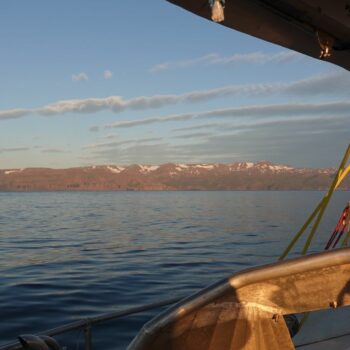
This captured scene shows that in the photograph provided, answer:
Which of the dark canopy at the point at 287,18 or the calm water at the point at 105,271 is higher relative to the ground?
the dark canopy at the point at 287,18

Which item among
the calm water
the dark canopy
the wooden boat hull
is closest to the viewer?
the wooden boat hull

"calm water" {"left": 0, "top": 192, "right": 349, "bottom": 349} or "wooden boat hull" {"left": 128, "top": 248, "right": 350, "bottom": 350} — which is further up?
"wooden boat hull" {"left": 128, "top": 248, "right": 350, "bottom": 350}

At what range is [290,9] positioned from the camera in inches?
149

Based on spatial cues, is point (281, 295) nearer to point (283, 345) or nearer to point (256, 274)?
point (256, 274)

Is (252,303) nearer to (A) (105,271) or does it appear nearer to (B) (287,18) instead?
(B) (287,18)

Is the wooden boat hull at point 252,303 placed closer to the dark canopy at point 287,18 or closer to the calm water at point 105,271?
the dark canopy at point 287,18

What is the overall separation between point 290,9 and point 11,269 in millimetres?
25875

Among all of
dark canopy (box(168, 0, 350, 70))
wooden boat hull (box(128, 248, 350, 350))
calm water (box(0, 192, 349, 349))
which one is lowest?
calm water (box(0, 192, 349, 349))

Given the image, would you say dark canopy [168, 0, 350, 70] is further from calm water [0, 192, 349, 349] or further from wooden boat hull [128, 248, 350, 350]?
calm water [0, 192, 349, 349]

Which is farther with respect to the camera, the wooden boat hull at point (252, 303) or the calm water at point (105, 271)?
the calm water at point (105, 271)

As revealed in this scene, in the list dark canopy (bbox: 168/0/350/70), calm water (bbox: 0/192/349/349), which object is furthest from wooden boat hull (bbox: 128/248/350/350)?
calm water (bbox: 0/192/349/349)

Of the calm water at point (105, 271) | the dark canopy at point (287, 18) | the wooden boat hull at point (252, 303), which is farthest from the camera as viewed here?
the calm water at point (105, 271)

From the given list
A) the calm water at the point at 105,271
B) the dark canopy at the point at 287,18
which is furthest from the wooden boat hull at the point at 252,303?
the calm water at the point at 105,271

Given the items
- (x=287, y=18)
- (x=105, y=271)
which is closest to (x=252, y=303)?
(x=287, y=18)
